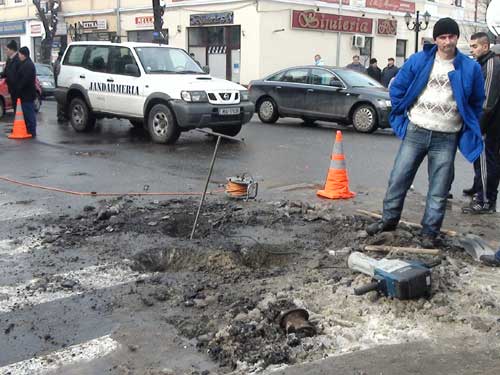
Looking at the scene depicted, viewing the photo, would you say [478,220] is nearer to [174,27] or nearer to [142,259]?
[142,259]

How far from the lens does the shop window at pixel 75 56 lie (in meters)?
14.3

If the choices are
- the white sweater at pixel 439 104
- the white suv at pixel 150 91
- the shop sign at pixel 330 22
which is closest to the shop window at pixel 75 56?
the white suv at pixel 150 91

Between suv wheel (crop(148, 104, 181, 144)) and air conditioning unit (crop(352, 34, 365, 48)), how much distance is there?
22.6 m

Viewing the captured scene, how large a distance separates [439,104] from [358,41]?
1129 inches

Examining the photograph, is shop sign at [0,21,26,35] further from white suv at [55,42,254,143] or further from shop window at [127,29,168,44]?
white suv at [55,42,254,143]

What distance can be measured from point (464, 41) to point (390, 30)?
9869 millimetres

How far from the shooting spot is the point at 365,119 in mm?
15234

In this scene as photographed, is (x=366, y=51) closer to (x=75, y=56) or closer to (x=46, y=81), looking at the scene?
(x=46, y=81)

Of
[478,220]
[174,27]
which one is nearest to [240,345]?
[478,220]

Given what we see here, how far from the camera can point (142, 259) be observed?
5602mm

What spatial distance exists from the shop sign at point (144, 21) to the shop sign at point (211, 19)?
280cm

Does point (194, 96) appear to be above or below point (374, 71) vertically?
below

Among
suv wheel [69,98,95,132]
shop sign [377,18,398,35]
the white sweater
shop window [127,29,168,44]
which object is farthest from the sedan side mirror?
shop sign [377,18,398,35]

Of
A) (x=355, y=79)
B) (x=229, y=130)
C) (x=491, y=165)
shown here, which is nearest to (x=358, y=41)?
(x=355, y=79)
